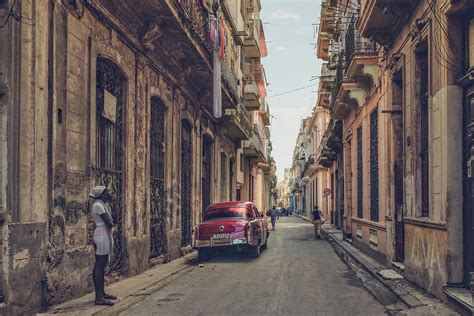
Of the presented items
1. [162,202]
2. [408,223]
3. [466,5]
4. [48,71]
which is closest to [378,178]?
[408,223]

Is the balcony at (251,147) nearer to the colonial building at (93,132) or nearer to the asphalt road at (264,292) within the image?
the colonial building at (93,132)

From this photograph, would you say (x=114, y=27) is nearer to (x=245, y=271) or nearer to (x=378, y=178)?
(x=245, y=271)

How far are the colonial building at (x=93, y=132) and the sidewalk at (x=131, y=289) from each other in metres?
0.25

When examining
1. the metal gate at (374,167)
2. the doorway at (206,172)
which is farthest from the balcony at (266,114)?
the metal gate at (374,167)

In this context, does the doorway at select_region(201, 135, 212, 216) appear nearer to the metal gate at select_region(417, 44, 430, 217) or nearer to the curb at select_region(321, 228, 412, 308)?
the curb at select_region(321, 228, 412, 308)

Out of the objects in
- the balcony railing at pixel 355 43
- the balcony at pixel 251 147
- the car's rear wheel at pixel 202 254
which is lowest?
the car's rear wheel at pixel 202 254

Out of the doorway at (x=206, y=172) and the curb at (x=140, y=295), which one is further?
the doorway at (x=206, y=172)

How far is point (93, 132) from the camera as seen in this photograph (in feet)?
32.7

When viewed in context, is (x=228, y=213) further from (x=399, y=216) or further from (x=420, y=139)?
(x=420, y=139)

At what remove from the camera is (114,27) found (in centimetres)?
1118

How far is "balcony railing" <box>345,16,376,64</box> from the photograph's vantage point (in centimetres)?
1650

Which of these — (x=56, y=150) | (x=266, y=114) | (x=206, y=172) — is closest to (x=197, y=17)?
(x=206, y=172)

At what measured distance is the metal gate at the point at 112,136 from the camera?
35.6 feet

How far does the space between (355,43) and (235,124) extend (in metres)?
9.67
